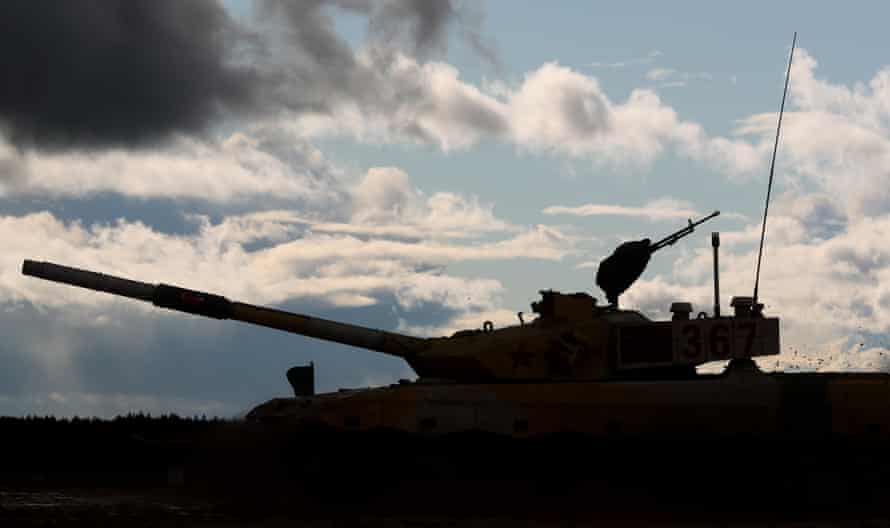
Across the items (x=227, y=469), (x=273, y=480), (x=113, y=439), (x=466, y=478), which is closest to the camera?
(x=466, y=478)

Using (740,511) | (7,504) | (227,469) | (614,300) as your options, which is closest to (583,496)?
(740,511)

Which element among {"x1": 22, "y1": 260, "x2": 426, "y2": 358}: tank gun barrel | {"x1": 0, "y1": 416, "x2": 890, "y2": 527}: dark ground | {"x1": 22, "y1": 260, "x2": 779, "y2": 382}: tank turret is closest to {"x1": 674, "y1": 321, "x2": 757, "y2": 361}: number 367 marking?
{"x1": 22, "y1": 260, "x2": 779, "y2": 382}: tank turret

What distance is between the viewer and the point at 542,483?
18609mm

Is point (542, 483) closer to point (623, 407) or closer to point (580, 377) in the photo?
point (623, 407)

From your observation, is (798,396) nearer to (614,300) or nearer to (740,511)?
(740,511)

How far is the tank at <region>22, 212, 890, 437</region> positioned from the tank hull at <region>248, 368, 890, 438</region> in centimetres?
1

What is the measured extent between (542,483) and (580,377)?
2069 millimetres

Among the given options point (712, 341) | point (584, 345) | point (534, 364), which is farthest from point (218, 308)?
point (712, 341)

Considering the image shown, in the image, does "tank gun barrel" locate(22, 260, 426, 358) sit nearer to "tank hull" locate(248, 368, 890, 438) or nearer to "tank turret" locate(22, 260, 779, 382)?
"tank turret" locate(22, 260, 779, 382)

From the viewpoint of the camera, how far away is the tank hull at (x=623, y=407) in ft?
59.7

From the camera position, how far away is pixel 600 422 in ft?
60.8

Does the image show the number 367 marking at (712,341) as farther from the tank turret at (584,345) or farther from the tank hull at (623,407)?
the tank hull at (623,407)

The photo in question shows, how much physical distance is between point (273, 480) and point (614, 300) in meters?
6.41

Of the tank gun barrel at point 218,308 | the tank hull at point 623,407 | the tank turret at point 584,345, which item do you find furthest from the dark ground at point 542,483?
the tank gun barrel at point 218,308
